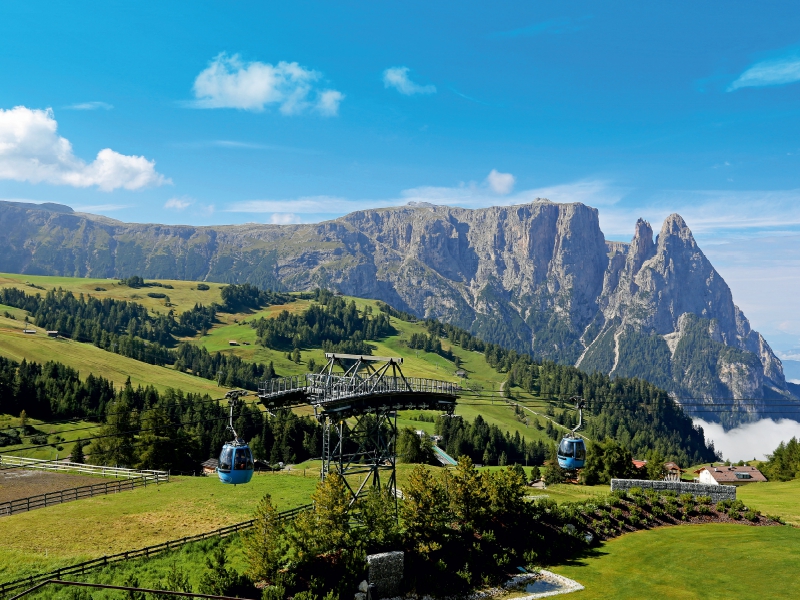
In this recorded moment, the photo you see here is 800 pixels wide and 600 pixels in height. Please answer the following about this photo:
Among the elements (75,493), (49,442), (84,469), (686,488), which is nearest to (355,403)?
(75,493)

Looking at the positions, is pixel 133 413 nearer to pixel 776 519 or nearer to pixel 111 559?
pixel 111 559

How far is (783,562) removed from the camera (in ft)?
168

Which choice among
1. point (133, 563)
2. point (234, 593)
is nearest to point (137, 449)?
point (133, 563)

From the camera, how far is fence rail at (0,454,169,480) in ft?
273

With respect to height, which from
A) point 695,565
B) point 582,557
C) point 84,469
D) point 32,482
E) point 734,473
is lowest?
point 734,473

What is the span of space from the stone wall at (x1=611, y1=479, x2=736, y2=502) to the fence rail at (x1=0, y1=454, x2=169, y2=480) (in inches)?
2246

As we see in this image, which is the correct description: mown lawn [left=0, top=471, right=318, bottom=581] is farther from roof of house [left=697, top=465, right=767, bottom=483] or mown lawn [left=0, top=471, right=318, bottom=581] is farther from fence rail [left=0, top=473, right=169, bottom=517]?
roof of house [left=697, top=465, right=767, bottom=483]

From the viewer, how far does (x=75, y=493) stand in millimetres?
70875

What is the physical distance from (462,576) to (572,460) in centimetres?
1646

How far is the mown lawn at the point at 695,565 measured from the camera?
4697cm

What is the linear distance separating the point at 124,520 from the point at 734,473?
486ft

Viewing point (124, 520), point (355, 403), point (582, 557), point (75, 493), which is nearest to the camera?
point (355, 403)

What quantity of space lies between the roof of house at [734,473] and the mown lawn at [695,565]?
9474 centimetres

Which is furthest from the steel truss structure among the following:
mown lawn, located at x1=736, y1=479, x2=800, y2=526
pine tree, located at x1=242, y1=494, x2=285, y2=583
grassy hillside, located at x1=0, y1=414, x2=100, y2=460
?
grassy hillside, located at x1=0, y1=414, x2=100, y2=460
